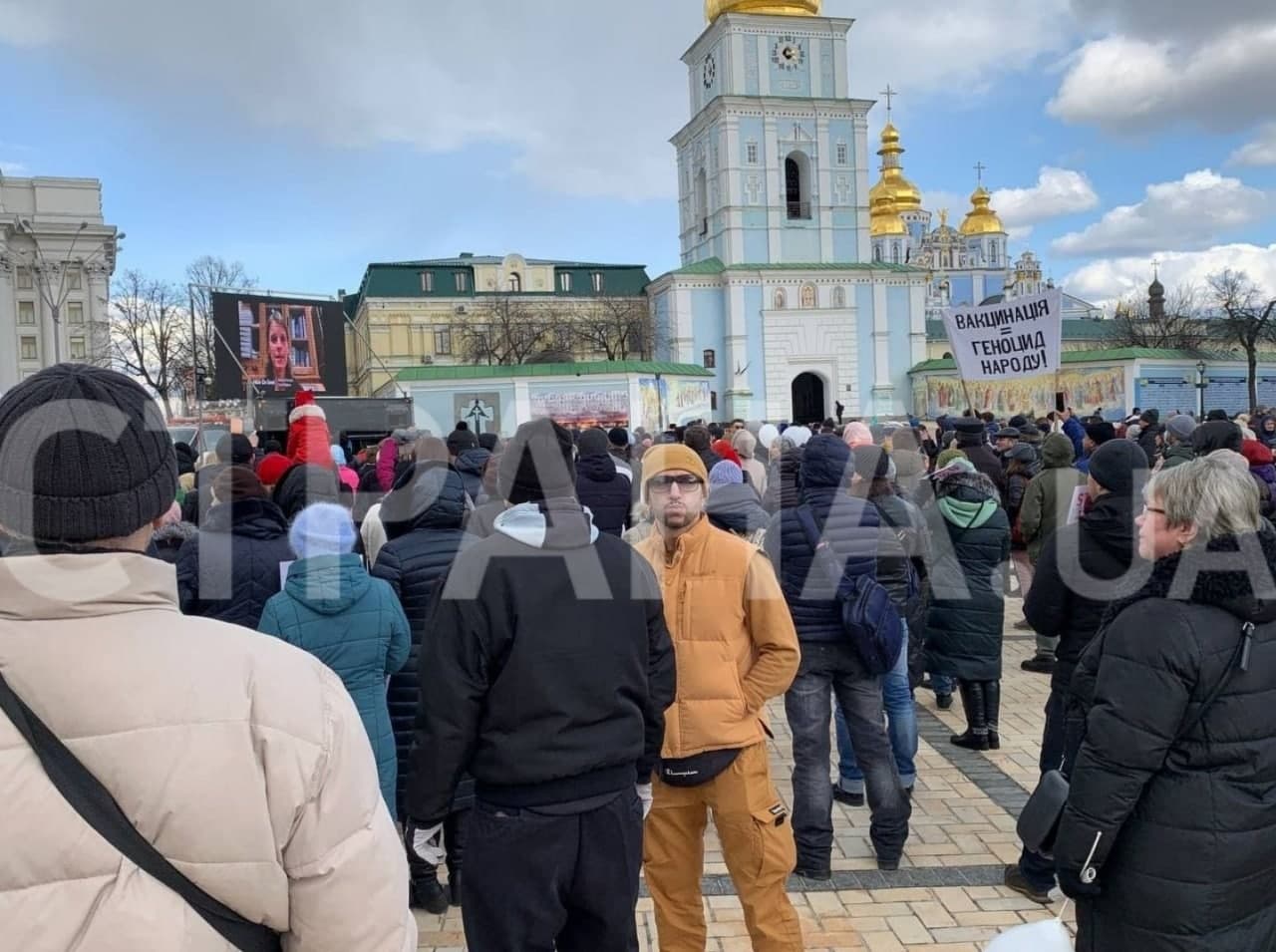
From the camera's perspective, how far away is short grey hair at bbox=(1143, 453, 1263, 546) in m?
2.67

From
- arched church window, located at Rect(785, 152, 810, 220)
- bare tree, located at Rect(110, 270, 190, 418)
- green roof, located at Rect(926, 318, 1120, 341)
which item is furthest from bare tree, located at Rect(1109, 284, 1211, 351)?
bare tree, located at Rect(110, 270, 190, 418)

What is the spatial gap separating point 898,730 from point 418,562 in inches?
108

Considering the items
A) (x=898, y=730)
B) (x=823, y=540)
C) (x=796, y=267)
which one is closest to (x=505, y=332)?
(x=796, y=267)

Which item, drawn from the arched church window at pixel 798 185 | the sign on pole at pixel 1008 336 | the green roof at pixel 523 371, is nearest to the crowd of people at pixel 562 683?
the sign on pole at pixel 1008 336

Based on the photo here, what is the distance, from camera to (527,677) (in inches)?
113

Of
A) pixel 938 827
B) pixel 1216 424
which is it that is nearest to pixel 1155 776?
pixel 938 827

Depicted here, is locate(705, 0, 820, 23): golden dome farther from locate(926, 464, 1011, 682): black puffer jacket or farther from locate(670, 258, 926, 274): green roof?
locate(926, 464, 1011, 682): black puffer jacket

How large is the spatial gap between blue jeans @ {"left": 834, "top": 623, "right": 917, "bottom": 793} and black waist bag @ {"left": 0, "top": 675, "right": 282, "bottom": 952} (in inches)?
170

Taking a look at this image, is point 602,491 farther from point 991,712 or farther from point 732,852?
point 732,852

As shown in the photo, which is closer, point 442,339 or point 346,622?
point 346,622

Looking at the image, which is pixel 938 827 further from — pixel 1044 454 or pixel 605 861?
pixel 1044 454

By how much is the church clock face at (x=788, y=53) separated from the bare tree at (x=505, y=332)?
824 inches

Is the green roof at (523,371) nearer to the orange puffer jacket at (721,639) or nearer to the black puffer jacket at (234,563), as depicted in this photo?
the black puffer jacket at (234,563)

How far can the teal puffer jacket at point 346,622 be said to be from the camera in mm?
4023
